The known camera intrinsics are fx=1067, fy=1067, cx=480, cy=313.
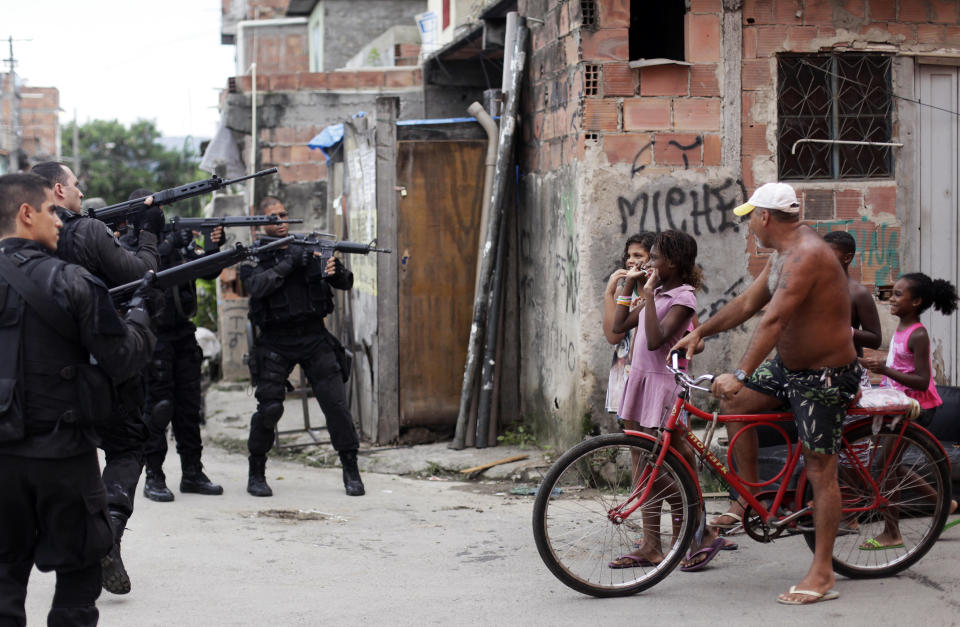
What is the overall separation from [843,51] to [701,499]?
3853 millimetres

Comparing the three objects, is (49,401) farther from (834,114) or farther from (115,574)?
(834,114)

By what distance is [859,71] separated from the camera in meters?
7.39

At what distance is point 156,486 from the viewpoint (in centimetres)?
714

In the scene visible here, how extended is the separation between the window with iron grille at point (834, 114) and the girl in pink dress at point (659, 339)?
252 cm

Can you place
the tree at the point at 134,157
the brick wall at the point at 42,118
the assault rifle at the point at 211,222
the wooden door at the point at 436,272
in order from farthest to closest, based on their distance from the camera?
the brick wall at the point at 42,118 → the tree at the point at 134,157 → the wooden door at the point at 436,272 → the assault rifle at the point at 211,222

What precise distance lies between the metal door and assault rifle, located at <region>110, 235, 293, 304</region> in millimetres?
4756

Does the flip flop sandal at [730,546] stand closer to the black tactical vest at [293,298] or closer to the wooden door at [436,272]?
the black tactical vest at [293,298]

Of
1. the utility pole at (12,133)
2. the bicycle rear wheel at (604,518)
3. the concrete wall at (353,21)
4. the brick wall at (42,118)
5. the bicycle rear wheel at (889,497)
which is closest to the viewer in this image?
the bicycle rear wheel at (604,518)

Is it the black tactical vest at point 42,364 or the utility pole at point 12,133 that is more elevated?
the utility pole at point 12,133

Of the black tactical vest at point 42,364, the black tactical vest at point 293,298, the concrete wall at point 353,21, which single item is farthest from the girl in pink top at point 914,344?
the concrete wall at point 353,21

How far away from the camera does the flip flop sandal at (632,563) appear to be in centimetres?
502

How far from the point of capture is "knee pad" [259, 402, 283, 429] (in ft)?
24.0

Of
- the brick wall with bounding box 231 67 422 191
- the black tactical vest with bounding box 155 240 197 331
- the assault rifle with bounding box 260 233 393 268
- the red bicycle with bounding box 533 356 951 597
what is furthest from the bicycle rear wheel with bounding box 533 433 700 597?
the brick wall with bounding box 231 67 422 191

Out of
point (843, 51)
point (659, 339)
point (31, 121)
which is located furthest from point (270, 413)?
point (31, 121)
